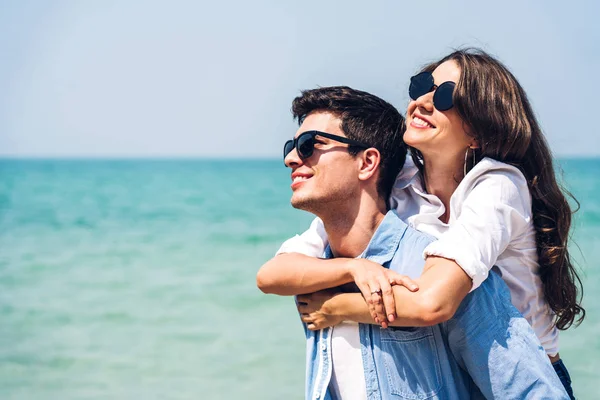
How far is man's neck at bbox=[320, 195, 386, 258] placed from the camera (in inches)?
136

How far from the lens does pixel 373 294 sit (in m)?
2.97

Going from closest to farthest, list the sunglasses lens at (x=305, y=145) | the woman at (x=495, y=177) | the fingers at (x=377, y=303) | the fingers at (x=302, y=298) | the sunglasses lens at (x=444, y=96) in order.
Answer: the fingers at (x=377, y=303) < the woman at (x=495, y=177) < the sunglasses lens at (x=444, y=96) < the fingers at (x=302, y=298) < the sunglasses lens at (x=305, y=145)

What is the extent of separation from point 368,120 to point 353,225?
476mm

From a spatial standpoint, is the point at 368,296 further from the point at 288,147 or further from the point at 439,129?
the point at 288,147

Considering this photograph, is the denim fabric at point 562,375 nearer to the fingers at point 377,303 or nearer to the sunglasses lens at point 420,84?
the fingers at point 377,303

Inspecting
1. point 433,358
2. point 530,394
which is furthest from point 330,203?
point 530,394

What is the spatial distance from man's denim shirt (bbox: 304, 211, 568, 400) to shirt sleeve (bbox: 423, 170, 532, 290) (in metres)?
0.18

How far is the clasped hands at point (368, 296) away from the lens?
2.96m

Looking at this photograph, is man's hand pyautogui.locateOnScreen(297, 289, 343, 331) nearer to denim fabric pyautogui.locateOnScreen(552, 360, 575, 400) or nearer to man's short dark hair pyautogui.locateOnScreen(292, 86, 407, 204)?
man's short dark hair pyautogui.locateOnScreen(292, 86, 407, 204)

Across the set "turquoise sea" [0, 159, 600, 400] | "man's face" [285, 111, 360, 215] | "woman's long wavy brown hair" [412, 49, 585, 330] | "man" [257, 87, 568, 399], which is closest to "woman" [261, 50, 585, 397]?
"woman's long wavy brown hair" [412, 49, 585, 330]

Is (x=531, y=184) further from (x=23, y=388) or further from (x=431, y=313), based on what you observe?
(x=23, y=388)

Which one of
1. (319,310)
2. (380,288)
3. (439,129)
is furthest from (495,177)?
(319,310)

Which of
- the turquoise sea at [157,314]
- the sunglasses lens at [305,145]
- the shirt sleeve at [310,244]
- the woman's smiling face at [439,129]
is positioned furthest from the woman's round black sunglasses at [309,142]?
the turquoise sea at [157,314]

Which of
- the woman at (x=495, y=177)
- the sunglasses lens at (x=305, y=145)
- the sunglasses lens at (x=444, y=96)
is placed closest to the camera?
the woman at (x=495, y=177)
